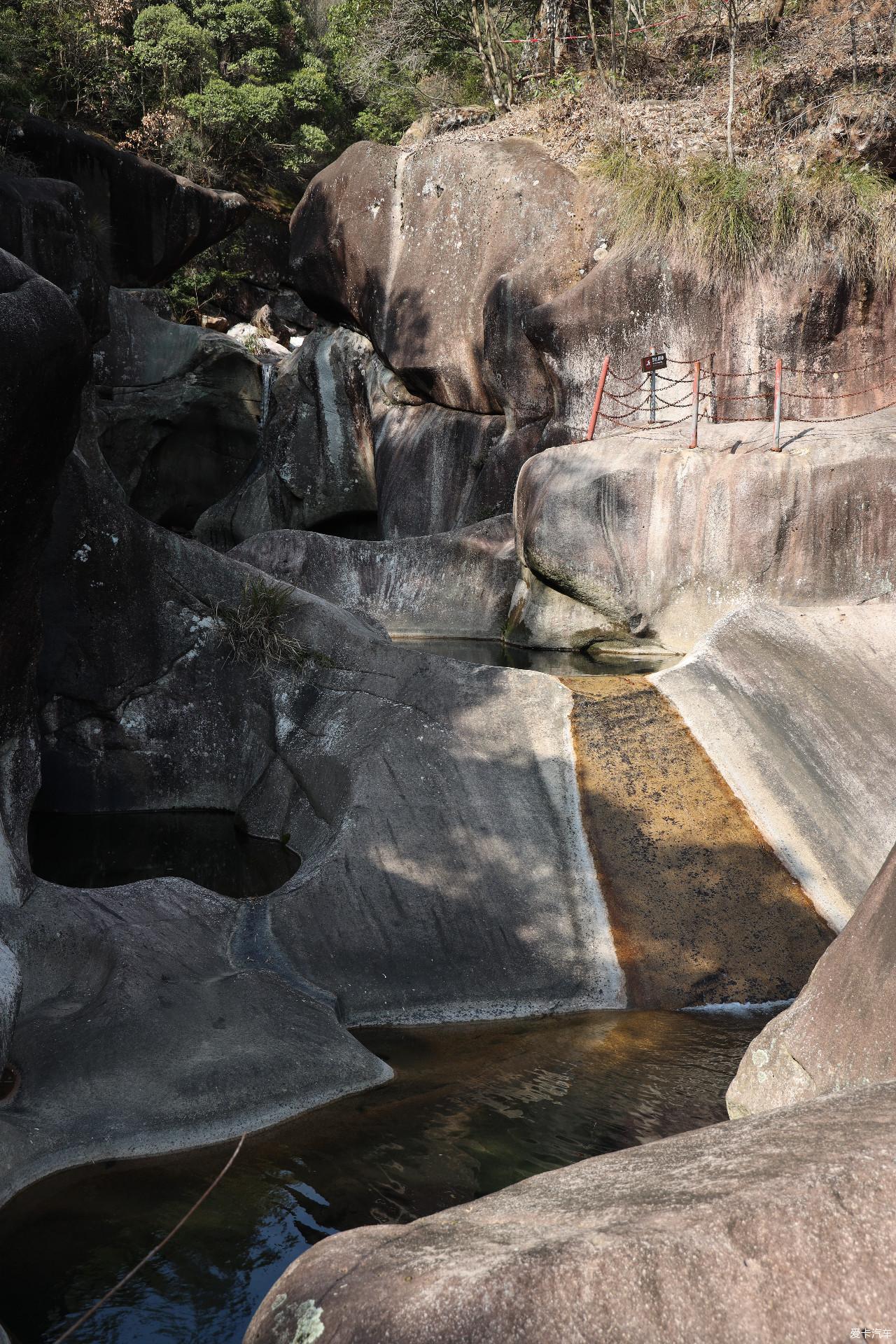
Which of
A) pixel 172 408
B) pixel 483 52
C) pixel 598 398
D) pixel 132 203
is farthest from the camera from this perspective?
pixel 132 203

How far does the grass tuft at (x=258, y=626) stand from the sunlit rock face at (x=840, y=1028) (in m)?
4.64

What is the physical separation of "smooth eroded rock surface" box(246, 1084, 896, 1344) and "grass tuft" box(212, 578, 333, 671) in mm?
5779

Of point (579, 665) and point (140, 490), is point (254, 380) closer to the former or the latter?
point (140, 490)

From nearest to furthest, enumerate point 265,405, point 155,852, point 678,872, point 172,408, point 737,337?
point 678,872, point 155,852, point 737,337, point 172,408, point 265,405

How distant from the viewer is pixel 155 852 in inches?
309

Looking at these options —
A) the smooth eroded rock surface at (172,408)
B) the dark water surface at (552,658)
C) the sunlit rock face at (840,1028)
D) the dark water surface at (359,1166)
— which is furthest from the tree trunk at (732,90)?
the sunlit rock face at (840,1028)

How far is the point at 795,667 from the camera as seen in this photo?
7.90 m

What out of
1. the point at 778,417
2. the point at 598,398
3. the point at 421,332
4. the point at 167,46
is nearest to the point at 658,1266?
the point at 778,417

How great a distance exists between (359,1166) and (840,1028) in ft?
5.99

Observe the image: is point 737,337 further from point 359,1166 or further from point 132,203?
point 132,203

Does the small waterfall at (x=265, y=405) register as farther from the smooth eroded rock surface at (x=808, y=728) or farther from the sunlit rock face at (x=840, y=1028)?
the sunlit rock face at (x=840, y=1028)

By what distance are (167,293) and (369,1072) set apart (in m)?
24.0

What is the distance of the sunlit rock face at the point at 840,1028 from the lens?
361 centimetres

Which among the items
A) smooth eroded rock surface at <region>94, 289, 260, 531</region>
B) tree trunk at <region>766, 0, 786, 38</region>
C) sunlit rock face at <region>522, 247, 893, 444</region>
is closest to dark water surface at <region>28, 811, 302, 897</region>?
sunlit rock face at <region>522, 247, 893, 444</region>
